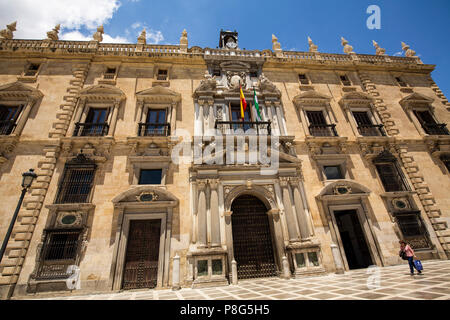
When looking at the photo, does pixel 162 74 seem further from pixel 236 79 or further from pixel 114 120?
pixel 236 79

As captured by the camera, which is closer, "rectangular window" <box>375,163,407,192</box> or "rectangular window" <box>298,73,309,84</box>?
"rectangular window" <box>375,163,407,192</box>

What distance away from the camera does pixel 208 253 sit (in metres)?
8.25

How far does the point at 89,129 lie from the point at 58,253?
20.0 feet

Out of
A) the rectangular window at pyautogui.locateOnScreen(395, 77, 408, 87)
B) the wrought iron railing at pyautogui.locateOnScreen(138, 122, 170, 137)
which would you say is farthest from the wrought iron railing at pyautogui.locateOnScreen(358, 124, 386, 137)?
the wrought iron railing at pyautogui.locateOnScreen(138, 122, 170, 137)

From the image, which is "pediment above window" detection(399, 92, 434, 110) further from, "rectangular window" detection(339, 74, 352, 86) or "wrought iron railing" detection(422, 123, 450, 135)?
"rectangular window" detection(339, 74, 352, 86)

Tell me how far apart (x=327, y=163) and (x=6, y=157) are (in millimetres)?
16236

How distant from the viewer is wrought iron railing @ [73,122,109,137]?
10.8m

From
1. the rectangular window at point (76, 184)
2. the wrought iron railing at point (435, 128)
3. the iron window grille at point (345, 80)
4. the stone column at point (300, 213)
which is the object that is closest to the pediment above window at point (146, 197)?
the rectangular window at point (76, 184)

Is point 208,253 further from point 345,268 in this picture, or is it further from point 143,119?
point 143,119

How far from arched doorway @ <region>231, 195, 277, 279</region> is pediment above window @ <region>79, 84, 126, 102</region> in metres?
9.02

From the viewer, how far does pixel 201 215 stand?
9102mm
